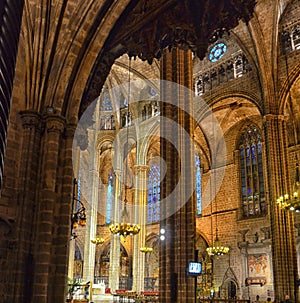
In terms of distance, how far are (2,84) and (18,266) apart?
22.4ft

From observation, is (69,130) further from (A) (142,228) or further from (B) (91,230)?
(B) (91,230)

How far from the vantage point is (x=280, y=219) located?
17.7m

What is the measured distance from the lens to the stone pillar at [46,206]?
7.93 meters

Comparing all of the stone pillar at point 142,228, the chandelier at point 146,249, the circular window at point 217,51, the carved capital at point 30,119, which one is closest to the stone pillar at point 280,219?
the circular window at point 217,51

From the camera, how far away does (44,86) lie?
9.11 m

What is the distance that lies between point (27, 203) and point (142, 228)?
17.4m

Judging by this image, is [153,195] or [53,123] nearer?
[53,123]

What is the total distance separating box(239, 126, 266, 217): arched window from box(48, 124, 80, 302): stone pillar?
17.4 metres

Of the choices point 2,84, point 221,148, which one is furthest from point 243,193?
point 2,84

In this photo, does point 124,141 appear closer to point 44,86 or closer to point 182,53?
point 182,53

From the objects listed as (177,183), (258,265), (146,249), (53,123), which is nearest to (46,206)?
(53,123)

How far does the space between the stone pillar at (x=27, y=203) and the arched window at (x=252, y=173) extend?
18.0 m

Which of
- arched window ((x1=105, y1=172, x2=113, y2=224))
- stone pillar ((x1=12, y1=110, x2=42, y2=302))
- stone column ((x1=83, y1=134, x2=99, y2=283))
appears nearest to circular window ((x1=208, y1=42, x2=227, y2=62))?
stone column ((x1=83, y1=134, x2=99, y2=283))

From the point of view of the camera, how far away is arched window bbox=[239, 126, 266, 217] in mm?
24531
